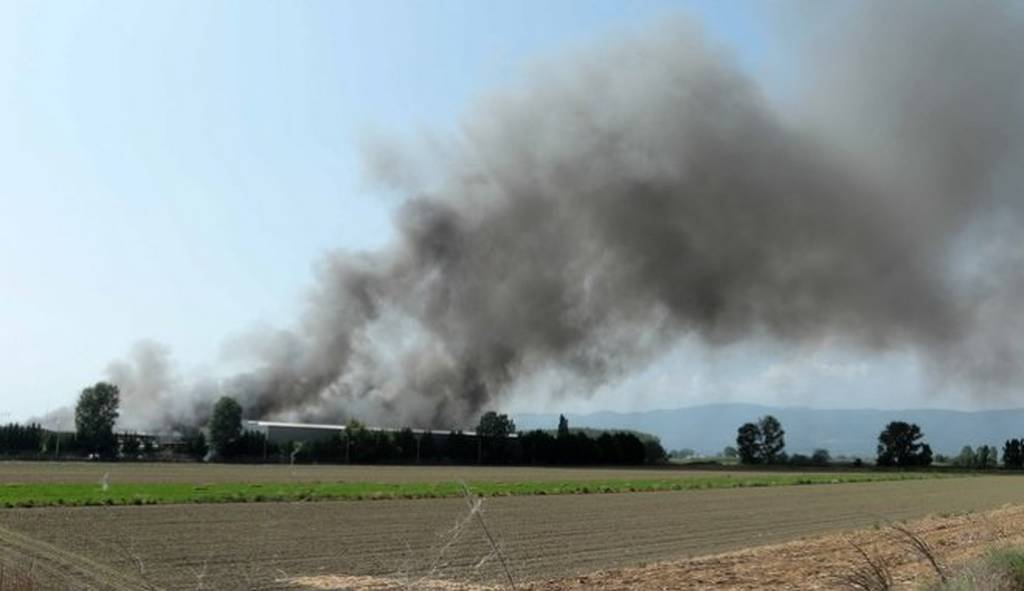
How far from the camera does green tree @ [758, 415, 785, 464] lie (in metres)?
167

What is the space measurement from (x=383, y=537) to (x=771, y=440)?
149820mm

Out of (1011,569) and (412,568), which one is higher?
(1011,569)

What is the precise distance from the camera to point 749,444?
168500 mm

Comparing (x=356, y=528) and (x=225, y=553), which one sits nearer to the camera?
(x=225, y=553)

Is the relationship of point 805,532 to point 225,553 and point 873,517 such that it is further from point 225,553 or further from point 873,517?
point 225,553

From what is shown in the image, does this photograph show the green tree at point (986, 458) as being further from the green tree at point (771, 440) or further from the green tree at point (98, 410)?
the green tree at point (98, 410)

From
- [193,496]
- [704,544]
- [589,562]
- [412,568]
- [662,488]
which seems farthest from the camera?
[662,488]

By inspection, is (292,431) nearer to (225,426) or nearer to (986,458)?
(225,426)

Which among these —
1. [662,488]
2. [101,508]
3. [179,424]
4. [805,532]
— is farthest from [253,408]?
[805,532]

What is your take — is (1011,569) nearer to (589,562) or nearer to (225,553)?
(589,562)

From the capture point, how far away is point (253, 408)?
568ft

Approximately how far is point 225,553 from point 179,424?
15391cm

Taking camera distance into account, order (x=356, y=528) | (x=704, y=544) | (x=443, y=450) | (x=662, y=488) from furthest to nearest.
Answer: (x=443, y=450), (x=662, y=488), (x=356, y=528), (x=704, y=544)

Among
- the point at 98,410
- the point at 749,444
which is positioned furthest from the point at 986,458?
the point at 98,410
